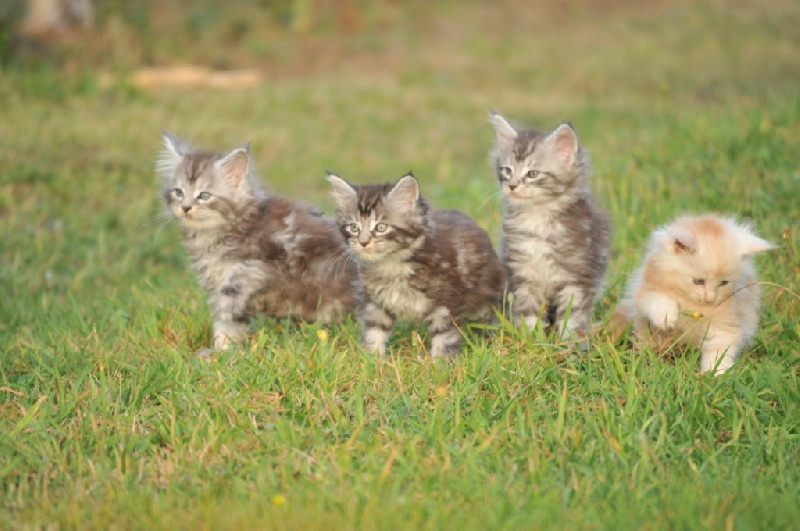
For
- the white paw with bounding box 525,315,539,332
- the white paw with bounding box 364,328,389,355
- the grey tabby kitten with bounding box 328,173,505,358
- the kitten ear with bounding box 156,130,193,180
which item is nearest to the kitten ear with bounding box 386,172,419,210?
the grey tabby kitten with bounding box 328,173,505,358

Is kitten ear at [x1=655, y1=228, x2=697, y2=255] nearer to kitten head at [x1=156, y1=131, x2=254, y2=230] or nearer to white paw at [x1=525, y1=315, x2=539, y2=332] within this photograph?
white paw at [x1=525, y1=315, x2=539, y2=332]

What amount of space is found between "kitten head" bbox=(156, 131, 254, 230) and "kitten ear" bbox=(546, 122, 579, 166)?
7.37 ft

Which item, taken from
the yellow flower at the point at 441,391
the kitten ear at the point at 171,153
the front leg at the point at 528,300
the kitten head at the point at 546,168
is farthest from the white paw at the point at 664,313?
the kitten ear at the point at 171,153

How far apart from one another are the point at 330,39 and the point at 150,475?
18.4 m

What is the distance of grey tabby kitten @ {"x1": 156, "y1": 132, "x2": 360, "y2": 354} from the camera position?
24.5ft

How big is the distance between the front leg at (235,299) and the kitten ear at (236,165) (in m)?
0.66

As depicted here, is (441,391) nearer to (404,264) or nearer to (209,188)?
(404,264)

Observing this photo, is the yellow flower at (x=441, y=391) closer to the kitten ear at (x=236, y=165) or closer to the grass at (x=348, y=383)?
the grass at (x=348, y=383)

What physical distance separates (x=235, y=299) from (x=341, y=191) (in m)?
1.15

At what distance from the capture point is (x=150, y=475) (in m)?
5.33

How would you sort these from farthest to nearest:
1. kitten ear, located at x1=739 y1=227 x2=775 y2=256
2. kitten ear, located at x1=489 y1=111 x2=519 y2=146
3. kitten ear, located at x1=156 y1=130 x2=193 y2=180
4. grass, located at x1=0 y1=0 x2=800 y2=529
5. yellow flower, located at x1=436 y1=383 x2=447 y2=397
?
1. kitten ear, located at x1=156 y1=130 x2=193 y2=180
2. kitten ear, located at x1=489 y1=111 x2=519 y2=146
3. kitten ear, located at x1=739 y1=227 x2=775 y2=256
4. yellow flower, located at x1=436 y1=383 x2=447 y2=397
5. grass, located at x1=0 y1=0 x2=800 y2=529

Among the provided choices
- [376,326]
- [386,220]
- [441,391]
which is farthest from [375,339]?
[441,391]

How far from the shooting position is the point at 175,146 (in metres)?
7.84

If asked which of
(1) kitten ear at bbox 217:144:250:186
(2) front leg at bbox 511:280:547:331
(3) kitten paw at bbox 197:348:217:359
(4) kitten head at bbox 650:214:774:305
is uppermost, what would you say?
(1) kitten ear at bbox 217:144:250:186
